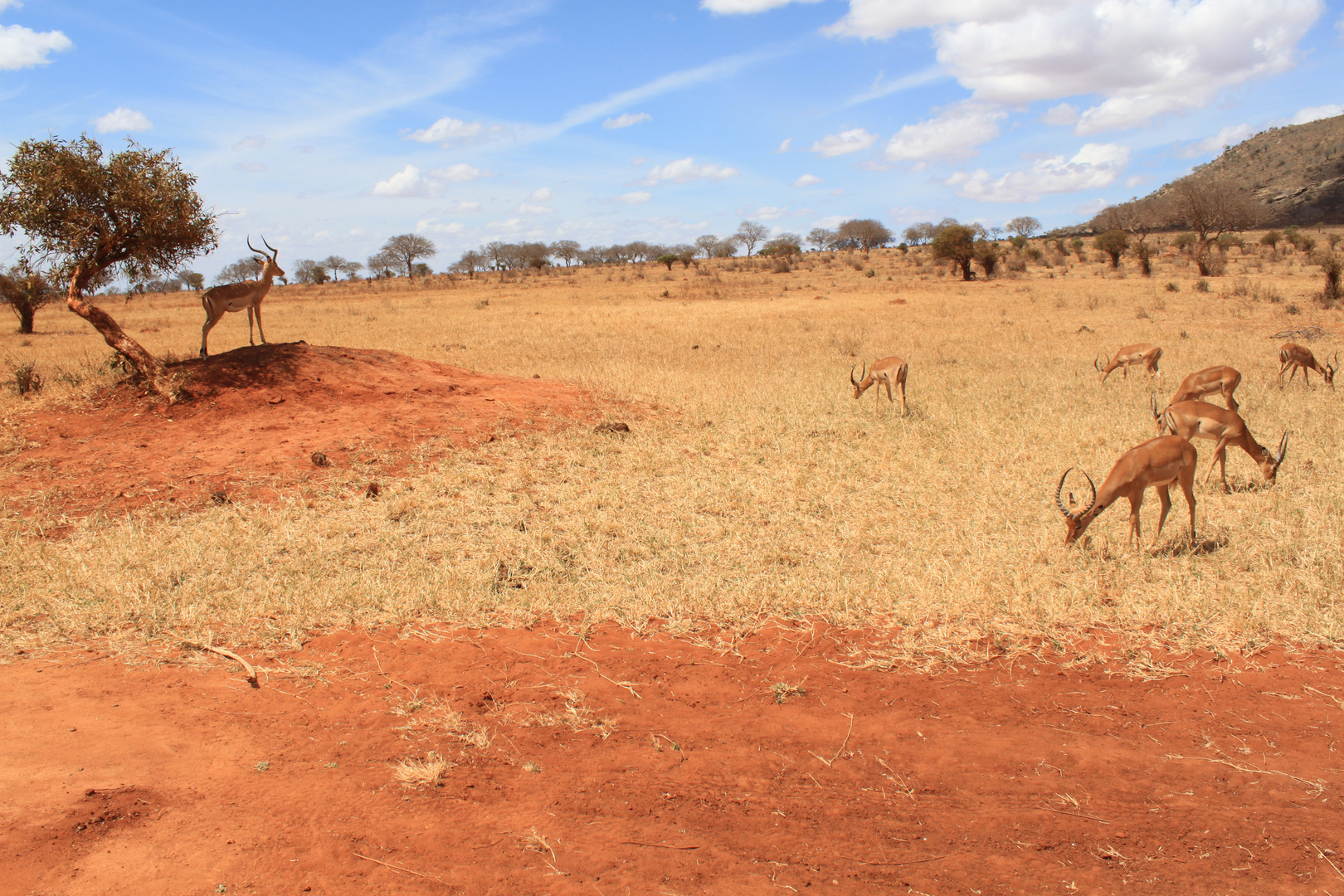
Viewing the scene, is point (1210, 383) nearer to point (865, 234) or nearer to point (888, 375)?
point (888, 375)

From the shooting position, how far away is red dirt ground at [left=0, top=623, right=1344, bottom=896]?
124 inches

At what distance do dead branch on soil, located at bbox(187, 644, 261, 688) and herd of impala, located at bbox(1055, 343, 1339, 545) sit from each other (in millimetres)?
5273

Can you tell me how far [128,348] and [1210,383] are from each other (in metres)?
14.3

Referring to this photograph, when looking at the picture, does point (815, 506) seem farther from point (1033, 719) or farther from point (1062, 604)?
point (1033, 719)

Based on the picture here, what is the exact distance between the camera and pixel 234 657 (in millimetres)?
4746

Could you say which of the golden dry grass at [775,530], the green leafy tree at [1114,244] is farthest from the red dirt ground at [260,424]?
the green leafy tree at [1114,244]

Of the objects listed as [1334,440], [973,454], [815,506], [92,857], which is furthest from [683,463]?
[1334,440]

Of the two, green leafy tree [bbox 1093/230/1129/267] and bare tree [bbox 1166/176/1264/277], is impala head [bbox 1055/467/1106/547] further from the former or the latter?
green leafy tree [bbox 1093/230/1129/267]

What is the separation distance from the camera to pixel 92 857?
3143 mm

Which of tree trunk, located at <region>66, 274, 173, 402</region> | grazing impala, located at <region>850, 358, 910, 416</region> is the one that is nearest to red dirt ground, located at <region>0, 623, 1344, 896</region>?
tree trunk, located at <region>66, 274, 173, 402</region>

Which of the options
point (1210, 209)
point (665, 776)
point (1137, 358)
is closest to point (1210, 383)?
point (1137, 358)

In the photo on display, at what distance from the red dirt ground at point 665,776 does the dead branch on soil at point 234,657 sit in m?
0.05

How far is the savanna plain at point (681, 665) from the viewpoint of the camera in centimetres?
328

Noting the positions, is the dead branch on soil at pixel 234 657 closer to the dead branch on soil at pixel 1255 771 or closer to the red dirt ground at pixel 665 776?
the red dirt ground at pixel 665 776
